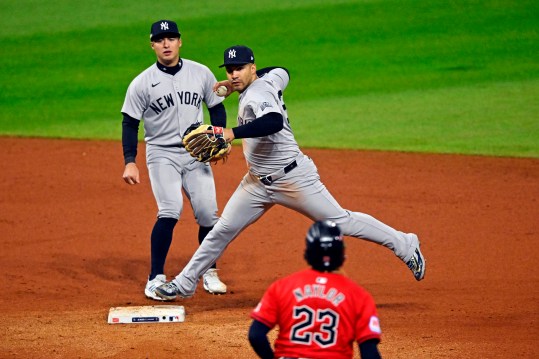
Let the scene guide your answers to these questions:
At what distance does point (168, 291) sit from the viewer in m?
7.43

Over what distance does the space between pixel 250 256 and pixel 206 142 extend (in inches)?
91.5

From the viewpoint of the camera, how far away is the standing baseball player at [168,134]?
7.73 m

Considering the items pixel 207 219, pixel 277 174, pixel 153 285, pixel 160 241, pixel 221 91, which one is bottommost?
pixel 153 285

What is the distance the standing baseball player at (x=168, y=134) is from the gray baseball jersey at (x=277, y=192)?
592 millimetres

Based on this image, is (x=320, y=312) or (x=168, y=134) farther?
(x=168, y=134)

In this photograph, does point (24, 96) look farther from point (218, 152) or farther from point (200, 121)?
point (218, 152)

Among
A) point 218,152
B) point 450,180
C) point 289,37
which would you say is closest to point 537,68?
point 289,37

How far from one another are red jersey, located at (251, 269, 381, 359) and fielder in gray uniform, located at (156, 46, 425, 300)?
7.97 feet

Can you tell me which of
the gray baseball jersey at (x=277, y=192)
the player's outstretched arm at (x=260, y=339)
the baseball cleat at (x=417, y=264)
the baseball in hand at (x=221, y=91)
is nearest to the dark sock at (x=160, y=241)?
the gray baseball jersey at (x=277, y=192)

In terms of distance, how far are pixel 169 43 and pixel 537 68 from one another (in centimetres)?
1013

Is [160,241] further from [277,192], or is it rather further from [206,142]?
[206,142]

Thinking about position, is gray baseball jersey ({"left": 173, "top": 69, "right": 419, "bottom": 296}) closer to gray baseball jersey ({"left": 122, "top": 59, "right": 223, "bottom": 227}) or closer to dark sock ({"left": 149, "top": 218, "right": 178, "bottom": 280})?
dark sock ({"left": 149, "top": 218, "right": 178, "bottom": 280})

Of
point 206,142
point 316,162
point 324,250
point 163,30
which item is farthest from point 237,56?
point 316,162

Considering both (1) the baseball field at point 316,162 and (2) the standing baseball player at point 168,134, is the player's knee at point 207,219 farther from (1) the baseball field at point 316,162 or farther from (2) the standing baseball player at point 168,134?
(1) the baseball field at point 316,162
